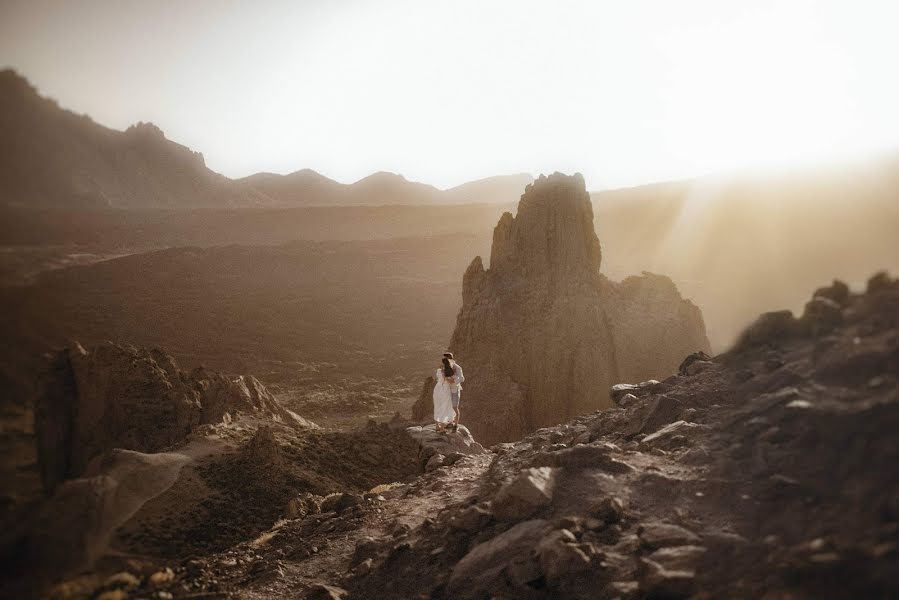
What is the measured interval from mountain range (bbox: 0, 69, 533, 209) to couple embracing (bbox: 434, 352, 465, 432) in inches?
246

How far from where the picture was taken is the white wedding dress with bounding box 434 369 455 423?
36.8 ft

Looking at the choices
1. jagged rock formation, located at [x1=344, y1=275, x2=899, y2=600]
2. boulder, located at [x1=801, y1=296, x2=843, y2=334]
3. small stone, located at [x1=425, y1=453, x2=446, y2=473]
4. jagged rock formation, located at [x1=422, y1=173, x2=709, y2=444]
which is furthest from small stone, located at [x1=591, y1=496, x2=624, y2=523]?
jagged rock formation, located at [x1=422, y1=173, x2=709, y2=444]

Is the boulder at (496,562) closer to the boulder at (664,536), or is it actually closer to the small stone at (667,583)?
the boulder at (664,536)

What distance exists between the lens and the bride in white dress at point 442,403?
36.8 ft

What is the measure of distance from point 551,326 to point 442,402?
11632 mm

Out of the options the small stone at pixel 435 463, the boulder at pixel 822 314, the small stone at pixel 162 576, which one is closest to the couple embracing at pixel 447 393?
the small stone at pixel 435 463

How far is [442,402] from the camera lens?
11430 millimetres

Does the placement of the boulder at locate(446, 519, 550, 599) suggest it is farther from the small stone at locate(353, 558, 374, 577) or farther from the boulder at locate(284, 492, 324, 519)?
the boulder at locate(284, 492, 324, 519)

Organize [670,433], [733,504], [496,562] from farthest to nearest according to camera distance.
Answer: [670,433] < [496,562] < [733,504]

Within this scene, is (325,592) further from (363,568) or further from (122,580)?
(122,580)

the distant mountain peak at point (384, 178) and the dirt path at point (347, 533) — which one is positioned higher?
the distant mountain peak at point (384, 178)

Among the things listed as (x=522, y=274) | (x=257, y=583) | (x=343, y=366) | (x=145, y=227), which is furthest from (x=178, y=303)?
(x=257, y=583)

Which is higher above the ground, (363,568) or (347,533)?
(363,568)

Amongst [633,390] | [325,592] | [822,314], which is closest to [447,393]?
[633,390]
